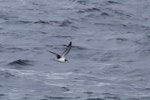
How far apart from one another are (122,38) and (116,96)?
982 cm

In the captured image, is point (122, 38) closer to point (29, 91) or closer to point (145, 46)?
point (145, 46)

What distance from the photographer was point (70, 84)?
88.6ft

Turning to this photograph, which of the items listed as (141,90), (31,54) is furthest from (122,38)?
(141,90)

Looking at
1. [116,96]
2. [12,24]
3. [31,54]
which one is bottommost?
[116,96]

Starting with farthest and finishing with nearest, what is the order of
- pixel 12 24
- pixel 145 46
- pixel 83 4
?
pixel 83 4, pixel 12 24, pixel 145 46

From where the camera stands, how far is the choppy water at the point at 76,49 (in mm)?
26469

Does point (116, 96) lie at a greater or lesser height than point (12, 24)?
lesser

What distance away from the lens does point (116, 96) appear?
25.7 metres

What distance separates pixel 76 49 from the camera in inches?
1286

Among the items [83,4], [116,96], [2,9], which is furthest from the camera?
[83,4]

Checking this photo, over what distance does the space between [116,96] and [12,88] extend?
4.07 m

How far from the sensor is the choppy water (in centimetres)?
2647

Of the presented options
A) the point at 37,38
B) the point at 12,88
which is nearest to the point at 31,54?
the point at 37,38

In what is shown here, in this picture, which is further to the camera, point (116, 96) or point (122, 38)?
point (122, 38)
